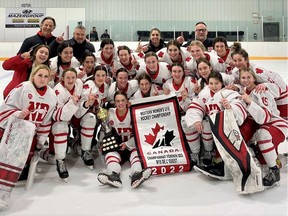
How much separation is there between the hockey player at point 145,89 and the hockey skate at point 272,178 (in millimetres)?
1293

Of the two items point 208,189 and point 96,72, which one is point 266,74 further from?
point 96,72

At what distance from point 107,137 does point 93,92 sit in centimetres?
49

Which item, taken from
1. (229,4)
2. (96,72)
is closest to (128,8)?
(229,4)

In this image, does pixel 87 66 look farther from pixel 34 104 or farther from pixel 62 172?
pixel 62 172

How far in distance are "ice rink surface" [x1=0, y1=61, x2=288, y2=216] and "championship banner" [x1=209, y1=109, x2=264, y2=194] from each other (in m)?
0.10

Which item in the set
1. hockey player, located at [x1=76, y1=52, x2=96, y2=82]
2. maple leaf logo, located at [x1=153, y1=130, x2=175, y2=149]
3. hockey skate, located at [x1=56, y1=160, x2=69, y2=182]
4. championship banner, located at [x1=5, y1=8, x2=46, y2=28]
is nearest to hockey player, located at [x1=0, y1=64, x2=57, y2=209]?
hockey skate, located at [x1=56, y1=160, x2=69, y2=182]

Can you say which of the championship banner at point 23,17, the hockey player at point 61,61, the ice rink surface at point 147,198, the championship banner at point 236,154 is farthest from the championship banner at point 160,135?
the championship banner at point 23,17

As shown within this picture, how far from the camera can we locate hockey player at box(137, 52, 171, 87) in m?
2.99

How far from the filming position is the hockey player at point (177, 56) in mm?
3121

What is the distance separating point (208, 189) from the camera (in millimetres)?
2182

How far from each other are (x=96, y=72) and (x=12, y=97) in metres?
0.87

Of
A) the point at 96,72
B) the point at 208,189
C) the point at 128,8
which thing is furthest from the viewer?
the point at 128,8

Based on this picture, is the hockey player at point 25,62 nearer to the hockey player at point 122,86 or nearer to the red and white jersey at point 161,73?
the hockey player at point 122,86

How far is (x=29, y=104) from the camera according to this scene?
2248 mm
